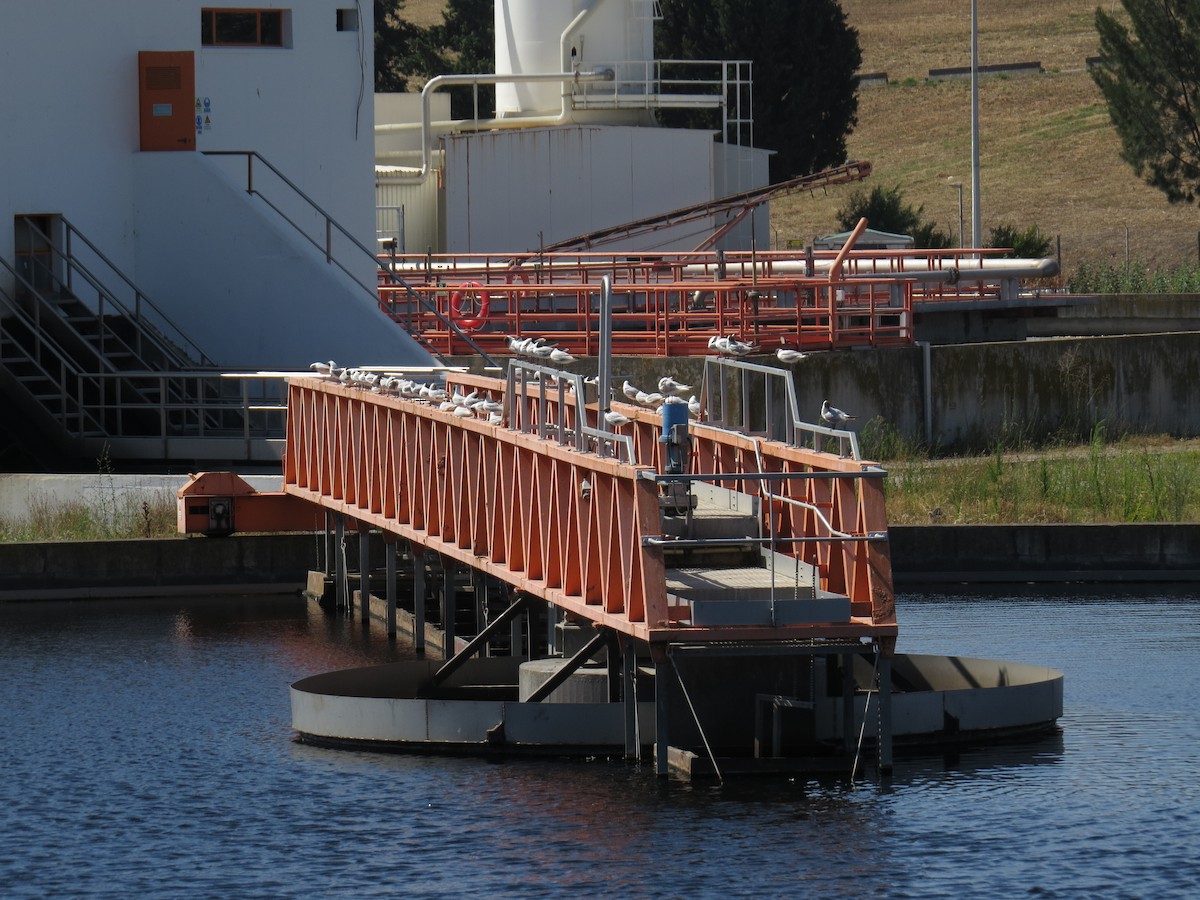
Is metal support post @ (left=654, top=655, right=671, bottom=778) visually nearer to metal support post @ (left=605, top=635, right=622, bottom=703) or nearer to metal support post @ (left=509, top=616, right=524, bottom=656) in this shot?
metal support post @ (left=605, top=635, right=622, bottom=703)

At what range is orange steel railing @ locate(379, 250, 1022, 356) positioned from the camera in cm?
3712

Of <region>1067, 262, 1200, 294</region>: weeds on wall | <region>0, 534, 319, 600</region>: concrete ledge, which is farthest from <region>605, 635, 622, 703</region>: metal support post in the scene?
<region>1067, 262, 1200, 294</region>: weeds on wall

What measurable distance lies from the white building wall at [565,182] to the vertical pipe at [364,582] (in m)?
26.7

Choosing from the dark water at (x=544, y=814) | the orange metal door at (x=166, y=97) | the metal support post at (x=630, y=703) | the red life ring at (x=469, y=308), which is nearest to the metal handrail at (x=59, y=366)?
the orange metal door at (x=166, y=97)

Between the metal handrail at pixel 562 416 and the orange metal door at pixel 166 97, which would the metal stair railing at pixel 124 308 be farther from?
the metal handrail at pixel 562 416

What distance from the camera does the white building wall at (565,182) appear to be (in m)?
53.9

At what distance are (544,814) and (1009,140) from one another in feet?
296

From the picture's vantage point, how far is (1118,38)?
70125mm

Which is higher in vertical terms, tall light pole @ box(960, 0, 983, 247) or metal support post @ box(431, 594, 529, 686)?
tall light pole @ box(960, 0, 983, 247)

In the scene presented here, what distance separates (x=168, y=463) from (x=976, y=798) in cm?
1756

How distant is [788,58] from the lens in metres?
70.3

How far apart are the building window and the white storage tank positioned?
1677 cm

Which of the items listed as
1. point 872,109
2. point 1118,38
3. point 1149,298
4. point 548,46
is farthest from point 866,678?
point 872,109

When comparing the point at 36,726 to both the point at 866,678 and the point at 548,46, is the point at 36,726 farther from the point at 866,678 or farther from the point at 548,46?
the point at 548,46
